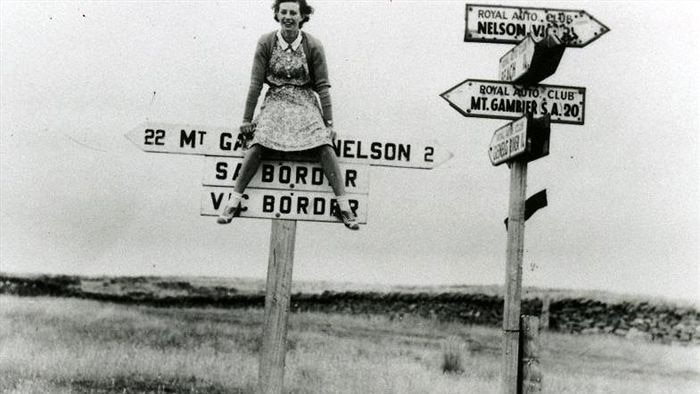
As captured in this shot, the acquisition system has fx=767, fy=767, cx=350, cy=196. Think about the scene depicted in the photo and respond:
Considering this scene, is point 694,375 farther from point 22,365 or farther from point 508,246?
point 22,365

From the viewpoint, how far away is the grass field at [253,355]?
26.2 feet

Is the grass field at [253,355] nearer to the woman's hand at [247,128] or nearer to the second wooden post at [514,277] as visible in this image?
the second wooden post at [514,277]

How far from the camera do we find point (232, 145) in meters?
4.69

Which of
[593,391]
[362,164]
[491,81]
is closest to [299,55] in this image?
[362,164]

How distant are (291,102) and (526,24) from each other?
1.62 metres

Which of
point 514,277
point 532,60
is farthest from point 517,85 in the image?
point 514,277

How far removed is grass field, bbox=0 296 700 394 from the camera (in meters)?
8.00

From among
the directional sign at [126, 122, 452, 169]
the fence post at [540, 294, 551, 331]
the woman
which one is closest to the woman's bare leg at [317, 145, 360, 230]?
the woman

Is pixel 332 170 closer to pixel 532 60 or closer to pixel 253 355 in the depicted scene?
pixel 532 60

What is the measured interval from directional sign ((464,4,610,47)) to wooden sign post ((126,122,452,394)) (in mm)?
1015

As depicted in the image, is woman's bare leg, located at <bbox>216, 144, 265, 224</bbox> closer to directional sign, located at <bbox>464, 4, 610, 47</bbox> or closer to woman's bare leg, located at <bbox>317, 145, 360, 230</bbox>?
woman's bare leg, located at <bbox>317, 145, 360, 230</bbox>

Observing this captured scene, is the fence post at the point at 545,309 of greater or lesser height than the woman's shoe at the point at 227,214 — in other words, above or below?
below

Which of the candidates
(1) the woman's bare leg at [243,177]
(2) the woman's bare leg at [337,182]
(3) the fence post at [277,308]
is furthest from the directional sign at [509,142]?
(1) the woman's bare leg at [243,177]

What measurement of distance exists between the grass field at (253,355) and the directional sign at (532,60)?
416 centimetres
